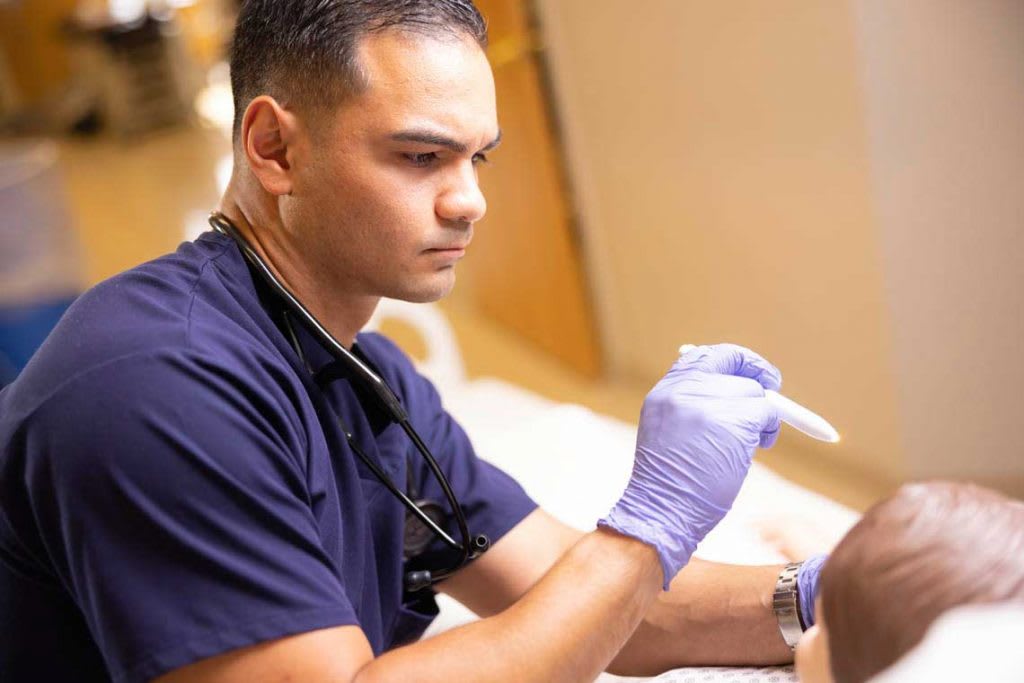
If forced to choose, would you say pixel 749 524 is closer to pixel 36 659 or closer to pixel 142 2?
pixel 36 659

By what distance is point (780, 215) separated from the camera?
8.61ft

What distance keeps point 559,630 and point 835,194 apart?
5.39 ft

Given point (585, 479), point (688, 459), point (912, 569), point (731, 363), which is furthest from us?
point (585, 479)

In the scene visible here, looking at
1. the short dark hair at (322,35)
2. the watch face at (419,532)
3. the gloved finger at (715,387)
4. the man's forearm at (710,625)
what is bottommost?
the man's forearm at (710,625)

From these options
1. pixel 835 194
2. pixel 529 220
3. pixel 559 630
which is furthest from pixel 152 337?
pixel 529 220

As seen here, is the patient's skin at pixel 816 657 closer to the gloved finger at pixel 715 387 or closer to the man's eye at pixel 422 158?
the gloved finger at pixel 715 387

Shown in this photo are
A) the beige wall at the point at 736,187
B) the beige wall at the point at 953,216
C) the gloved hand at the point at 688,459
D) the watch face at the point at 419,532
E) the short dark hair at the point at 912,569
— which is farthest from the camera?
the beige wall at the point at 736,187

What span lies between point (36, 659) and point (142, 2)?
7.78m

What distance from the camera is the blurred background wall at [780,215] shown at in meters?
A: 2.24

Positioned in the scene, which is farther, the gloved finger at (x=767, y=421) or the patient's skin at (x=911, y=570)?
the gloved finger at (x=767, y=421)

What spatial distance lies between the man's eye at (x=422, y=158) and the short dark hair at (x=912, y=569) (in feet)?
1.85

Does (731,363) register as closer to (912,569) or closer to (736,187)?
(912,569)

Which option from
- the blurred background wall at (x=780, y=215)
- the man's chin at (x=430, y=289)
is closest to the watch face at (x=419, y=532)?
the man's chin at (x=430, y=289)

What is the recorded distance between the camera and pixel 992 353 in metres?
2.38
